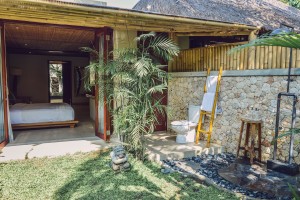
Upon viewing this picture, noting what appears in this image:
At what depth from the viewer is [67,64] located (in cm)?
1209

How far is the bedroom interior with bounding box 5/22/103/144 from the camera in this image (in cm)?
644

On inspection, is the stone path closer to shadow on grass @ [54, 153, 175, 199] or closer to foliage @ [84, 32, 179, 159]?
shadow on grass @ [54, 153, 175, 199]

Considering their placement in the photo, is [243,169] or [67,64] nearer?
[243,169]

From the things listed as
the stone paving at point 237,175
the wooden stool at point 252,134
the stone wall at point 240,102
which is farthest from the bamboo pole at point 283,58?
the stone paving at point 237,175

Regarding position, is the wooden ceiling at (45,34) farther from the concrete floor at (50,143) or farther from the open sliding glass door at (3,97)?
the concrete floor at (50,143)

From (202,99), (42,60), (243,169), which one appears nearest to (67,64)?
(42,60)

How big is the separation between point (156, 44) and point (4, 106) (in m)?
3.45

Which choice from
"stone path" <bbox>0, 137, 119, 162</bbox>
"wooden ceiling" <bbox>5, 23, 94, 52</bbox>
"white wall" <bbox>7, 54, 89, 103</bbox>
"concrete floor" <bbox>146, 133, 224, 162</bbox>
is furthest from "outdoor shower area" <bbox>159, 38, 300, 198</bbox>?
"white wall" <bbox>7, 54, 89, 103</bbox>

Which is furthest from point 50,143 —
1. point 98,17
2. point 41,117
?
point 98,17

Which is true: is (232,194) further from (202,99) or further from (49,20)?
(49,20)

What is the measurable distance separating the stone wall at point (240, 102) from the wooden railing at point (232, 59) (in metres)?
0.23

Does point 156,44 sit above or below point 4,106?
above

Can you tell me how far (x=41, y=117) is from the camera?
6.58 metres

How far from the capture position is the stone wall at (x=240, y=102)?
13.3ft
